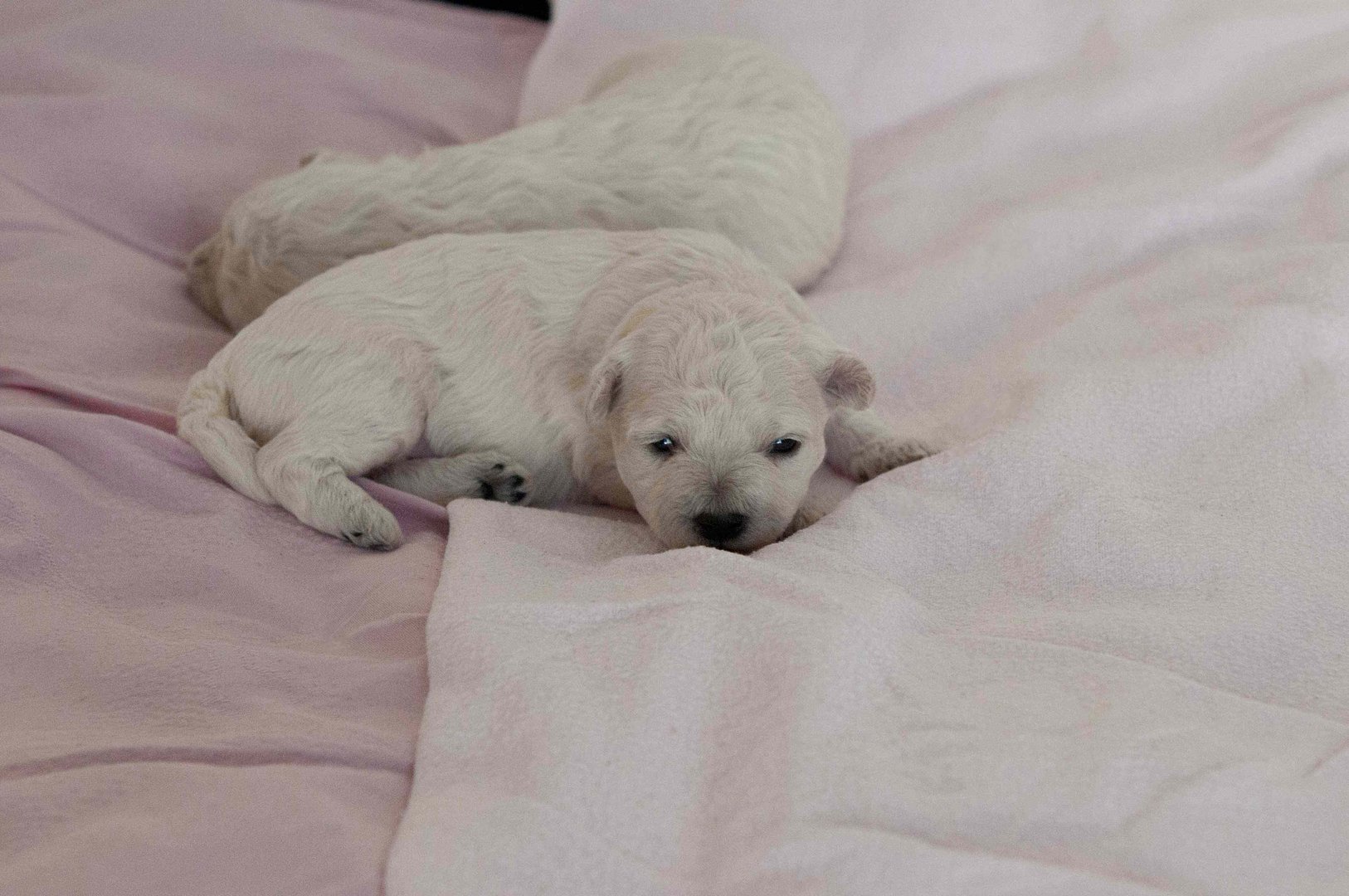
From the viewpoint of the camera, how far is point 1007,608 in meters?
2.02

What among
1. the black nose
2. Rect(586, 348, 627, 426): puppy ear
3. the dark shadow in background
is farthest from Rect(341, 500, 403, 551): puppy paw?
the dark shadow in background

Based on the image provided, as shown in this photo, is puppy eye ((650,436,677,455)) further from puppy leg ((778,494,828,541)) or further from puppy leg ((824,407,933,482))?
puppy leg ((824,407,933,482))

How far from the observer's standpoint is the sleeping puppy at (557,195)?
9.71 ft

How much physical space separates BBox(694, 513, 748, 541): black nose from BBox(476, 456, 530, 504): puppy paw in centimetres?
51

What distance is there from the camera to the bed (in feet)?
5.01

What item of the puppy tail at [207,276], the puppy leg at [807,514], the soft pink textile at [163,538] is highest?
the puppy leg at [807,514]

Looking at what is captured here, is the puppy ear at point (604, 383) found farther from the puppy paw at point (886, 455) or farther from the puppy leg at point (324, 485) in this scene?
the puppy paw at point (886, 455)

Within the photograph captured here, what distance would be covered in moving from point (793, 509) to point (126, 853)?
1229 millimetres

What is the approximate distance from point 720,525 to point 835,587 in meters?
0.30

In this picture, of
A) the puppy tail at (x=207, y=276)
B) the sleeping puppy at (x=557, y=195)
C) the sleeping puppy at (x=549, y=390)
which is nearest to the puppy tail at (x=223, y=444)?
the sleeping puppy at (x=549, y=390)

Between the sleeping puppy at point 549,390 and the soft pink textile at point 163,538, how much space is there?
0.13m

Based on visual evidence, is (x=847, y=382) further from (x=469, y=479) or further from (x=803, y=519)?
(x=469, y=479)

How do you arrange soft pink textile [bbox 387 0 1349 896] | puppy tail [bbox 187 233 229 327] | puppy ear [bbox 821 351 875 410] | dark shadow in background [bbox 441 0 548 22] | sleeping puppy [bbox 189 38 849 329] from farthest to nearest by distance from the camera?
dark shadow in background [bbox 441 0 548 22] → puppy tail [bbox 187 233 229 327] → sleeping puppy [bbox 189 38 849 329] → puppy ear [bbox 821 351 875 410] → soft pink textile [bbox 387 0 1349 896]

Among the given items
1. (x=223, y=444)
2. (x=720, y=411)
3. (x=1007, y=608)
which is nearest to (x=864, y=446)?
(x=720, y=411)
